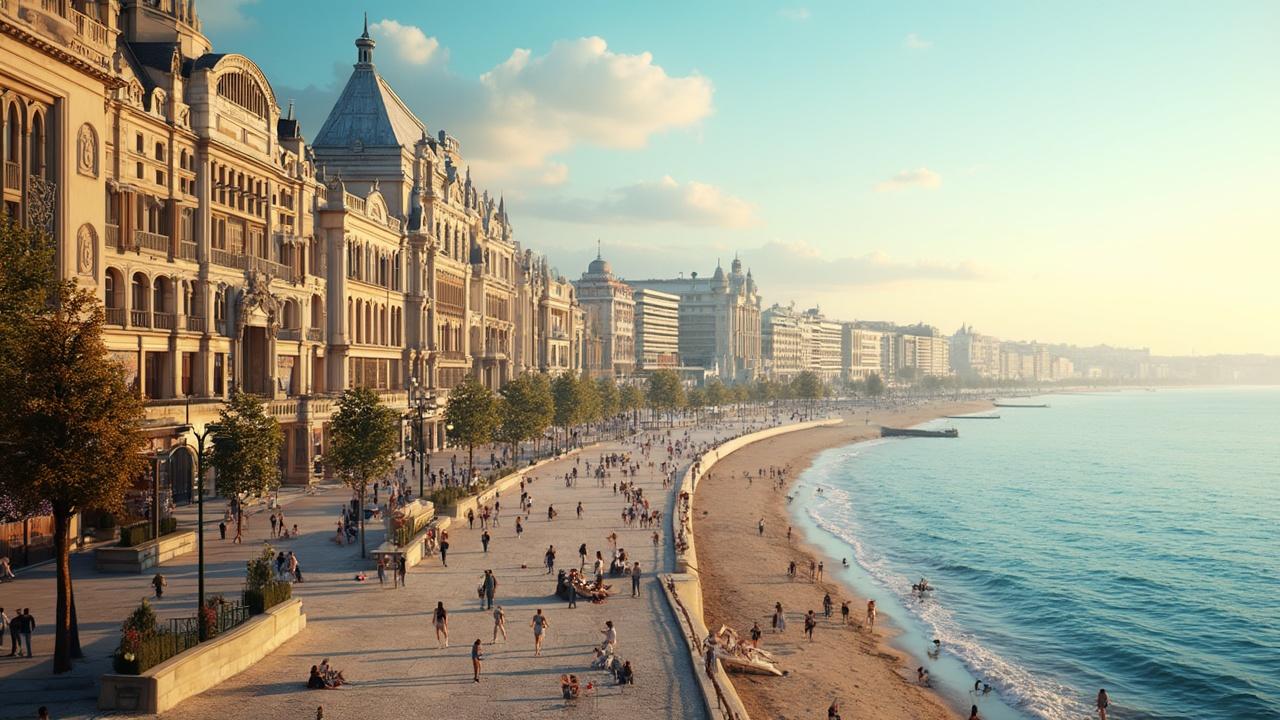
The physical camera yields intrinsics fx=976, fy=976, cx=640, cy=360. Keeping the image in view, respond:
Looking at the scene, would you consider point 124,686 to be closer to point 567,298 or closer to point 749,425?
point 567,298

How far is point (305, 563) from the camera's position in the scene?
38.4 m

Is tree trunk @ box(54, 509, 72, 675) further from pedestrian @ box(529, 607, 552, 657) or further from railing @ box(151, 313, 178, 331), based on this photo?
railing @ box(151, 313, 178, 331)

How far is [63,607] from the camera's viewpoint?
23.7m

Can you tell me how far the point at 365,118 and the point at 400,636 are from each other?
6224 centimetres

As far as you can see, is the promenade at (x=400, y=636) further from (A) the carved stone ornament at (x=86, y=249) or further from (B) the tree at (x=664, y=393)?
(B) the tree at (x=664, y=393)

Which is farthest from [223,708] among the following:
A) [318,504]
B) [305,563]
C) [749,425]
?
[749,425]

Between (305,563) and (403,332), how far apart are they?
4301cm

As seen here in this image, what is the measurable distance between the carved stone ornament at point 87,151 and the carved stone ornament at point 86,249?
2171 mm

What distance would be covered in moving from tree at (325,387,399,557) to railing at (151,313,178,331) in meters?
10.3

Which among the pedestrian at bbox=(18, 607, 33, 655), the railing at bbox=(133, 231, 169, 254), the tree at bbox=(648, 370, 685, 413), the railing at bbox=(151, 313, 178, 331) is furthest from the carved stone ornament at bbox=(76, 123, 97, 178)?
the tree at bbox=(648, 370, 685, 413)

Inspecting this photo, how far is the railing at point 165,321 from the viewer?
157 feet

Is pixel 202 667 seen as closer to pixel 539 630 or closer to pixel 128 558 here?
pixel 539 630

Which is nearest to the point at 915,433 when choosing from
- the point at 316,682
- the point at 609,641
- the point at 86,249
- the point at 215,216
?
the point at 215,216

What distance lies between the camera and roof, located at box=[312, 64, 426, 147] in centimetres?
8119
